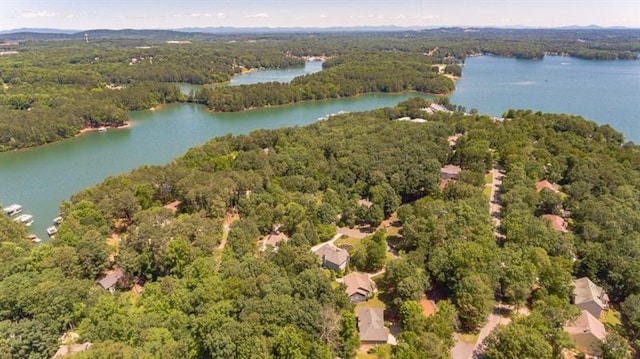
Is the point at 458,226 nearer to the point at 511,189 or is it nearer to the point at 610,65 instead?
Answer: the point at 511,189

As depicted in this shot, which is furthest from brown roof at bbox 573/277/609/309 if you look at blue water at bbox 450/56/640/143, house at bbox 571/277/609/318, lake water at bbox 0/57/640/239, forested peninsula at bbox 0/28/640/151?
forested peninsula at bbox 0/28/640/151

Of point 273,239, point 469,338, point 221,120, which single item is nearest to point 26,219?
point 273,239

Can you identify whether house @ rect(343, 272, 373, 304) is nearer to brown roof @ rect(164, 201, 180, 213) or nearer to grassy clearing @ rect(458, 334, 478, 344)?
grassy clearing @ rect(458, 334, 478, 344)

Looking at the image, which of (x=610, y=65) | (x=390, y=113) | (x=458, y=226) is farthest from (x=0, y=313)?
(x=610, y=65)

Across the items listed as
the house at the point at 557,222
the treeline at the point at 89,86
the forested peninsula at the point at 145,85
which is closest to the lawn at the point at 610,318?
the house at the point at 557,222

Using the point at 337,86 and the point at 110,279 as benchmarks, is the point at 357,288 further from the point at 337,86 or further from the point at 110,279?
the point at 337,86

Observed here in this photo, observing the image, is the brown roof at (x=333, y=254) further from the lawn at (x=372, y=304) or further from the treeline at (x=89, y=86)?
the treeline at (x=89, y=86)
